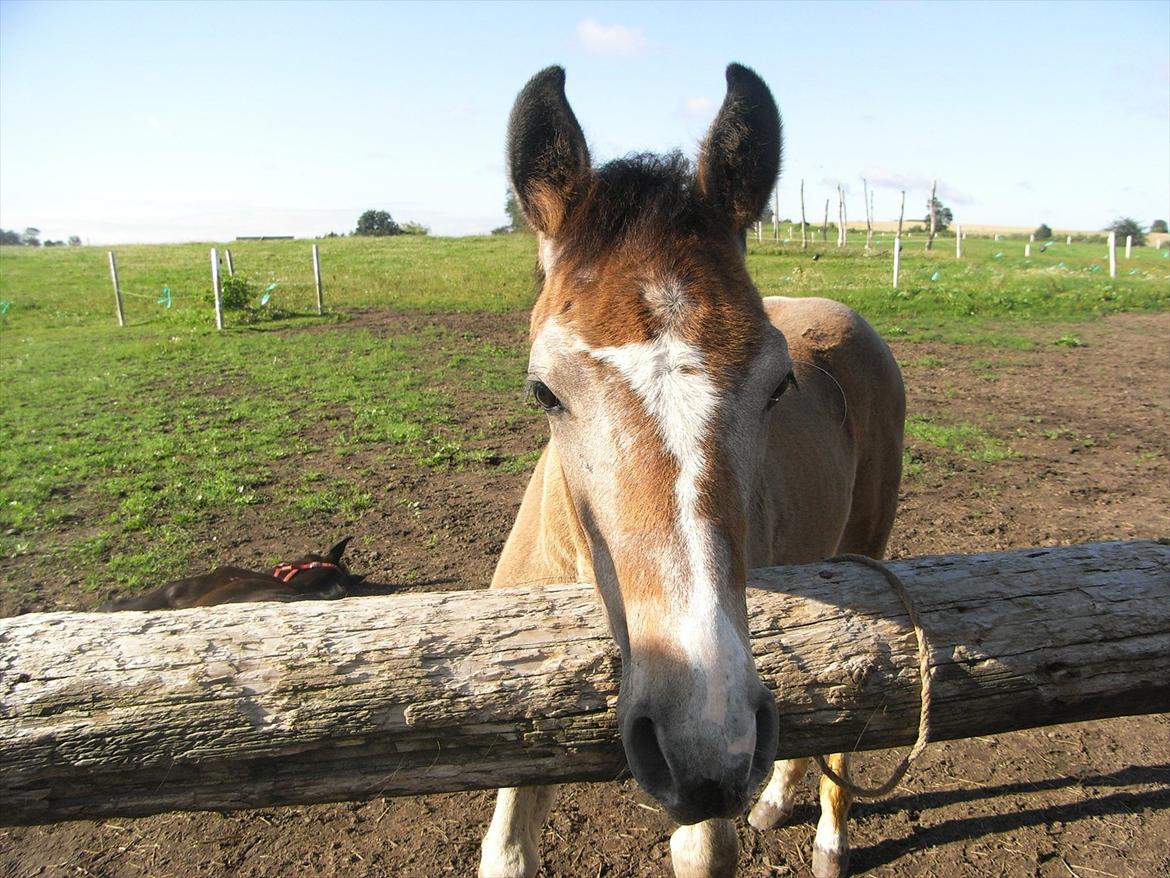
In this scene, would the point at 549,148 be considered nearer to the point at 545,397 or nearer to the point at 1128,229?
the point at 545,397

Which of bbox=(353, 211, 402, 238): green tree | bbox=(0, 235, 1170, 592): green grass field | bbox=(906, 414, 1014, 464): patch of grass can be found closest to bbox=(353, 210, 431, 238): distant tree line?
bbox=(353, 211, 402, 238): green tree

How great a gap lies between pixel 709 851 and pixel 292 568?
4106 millimetres

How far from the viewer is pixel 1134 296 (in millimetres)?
22141

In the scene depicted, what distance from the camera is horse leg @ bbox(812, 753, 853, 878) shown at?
3535 mm

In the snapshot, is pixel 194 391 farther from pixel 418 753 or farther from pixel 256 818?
pixel 418 753

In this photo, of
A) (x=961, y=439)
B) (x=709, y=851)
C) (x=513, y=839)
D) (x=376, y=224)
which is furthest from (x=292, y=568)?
(x=376, y=224)

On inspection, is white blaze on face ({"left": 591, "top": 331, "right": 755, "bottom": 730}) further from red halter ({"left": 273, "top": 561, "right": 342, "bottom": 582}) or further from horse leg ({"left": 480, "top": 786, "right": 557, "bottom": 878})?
red halter ({"left": 273, "top": 561, "right": 342, "bottom": 582})

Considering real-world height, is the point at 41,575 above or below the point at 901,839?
above

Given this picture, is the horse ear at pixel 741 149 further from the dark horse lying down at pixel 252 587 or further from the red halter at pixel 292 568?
the red halter at pixel 292 568

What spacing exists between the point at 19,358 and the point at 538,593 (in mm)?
17950

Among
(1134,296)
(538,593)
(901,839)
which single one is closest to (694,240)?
(538,593)

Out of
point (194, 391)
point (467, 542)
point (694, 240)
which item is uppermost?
point (694, 240)

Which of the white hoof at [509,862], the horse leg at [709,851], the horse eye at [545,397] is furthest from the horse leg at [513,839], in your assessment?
the horse eye at [545,397]

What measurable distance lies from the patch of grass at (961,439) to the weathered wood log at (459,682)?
290 inches
